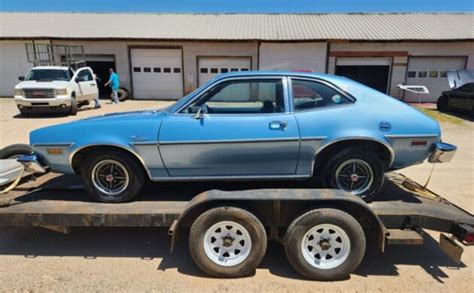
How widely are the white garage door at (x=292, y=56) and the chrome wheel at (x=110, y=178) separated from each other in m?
16.8

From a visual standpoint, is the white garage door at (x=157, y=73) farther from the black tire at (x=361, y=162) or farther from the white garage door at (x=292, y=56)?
the black tire at (x=361, y=162)

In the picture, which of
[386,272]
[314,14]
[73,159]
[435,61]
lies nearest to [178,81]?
[314,14]

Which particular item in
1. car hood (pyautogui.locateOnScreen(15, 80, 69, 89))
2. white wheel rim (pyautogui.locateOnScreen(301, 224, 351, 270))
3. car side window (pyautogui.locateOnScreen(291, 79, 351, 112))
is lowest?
white wheel rim (pyautogui.locateOnScreen(301, 224, 351, 270))

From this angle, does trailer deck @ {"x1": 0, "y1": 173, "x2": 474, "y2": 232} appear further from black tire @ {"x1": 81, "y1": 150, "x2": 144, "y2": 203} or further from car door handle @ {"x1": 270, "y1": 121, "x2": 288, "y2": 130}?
car door handle @ {"x1": 270, "y1": 121, "x2": 288, "y2": 130}

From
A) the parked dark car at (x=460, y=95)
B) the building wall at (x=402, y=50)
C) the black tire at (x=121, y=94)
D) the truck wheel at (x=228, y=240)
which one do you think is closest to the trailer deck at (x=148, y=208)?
the truck wheel at (x=228, y=240)

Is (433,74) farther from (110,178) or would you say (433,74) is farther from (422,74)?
(110,178)

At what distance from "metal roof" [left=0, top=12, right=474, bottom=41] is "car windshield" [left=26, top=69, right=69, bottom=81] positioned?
708 cm

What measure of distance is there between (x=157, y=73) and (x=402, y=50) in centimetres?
1455

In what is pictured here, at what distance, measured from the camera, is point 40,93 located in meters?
12.4

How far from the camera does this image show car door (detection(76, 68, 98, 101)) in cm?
1406

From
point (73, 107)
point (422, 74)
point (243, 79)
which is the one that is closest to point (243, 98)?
point (243, 79)

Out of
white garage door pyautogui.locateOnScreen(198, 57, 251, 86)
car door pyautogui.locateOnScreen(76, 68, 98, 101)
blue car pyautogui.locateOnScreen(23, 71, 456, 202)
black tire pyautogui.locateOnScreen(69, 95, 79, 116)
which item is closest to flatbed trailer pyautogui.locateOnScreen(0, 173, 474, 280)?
blue car pyautogui.locateOnScreen(23, 71, 456, 202)

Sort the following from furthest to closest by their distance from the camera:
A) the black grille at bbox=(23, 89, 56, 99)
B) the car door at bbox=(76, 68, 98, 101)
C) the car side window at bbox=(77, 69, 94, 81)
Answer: the car side window at bbox=(77, 69, 94, 81) < the car door at bbox=(76, 68, 98, 101) < the black grille at bbox=(23, 89, 56, 99)

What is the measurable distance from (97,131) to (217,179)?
4.56 feet
